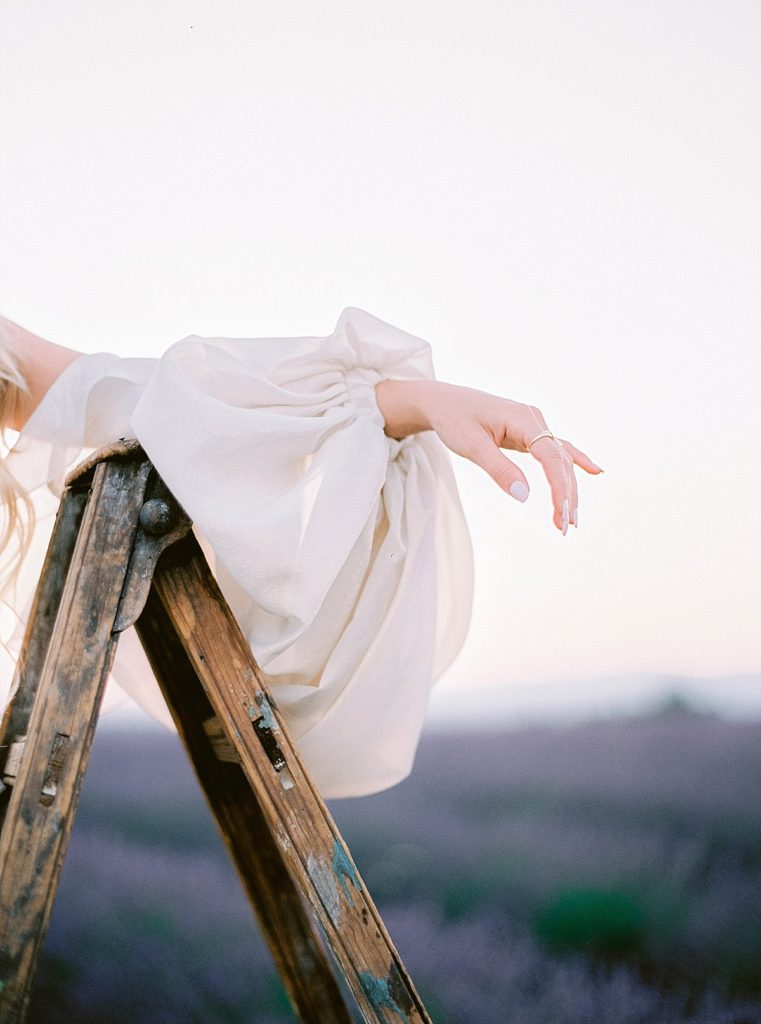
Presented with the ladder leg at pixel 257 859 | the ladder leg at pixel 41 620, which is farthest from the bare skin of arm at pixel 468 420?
the ladder leg at pixel 257 859

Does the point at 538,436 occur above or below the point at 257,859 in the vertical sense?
above

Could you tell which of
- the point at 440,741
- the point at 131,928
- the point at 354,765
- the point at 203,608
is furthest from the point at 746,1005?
the point at 203,608

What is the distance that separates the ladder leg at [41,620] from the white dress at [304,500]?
0.08m

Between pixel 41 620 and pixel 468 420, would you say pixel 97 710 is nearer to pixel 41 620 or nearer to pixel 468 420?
pixel 41 620

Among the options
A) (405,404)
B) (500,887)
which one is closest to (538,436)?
(405,404)

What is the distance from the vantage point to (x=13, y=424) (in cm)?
106

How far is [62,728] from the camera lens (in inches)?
30.4

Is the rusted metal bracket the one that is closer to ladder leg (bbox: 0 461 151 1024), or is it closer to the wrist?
ladder leg (bbox: 0 461 151 1024)

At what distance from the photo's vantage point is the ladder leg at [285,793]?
804mm

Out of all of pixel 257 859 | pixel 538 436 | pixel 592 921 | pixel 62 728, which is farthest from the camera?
pixel 592 921

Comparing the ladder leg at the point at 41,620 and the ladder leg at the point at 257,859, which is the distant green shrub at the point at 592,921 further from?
the ladder leg at the point at 41,620

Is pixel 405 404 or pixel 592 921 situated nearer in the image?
pixel 405 404

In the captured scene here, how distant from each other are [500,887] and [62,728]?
1.12 metres

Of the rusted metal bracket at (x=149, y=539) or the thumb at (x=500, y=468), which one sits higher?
the thumb at (x=500, y=468)
